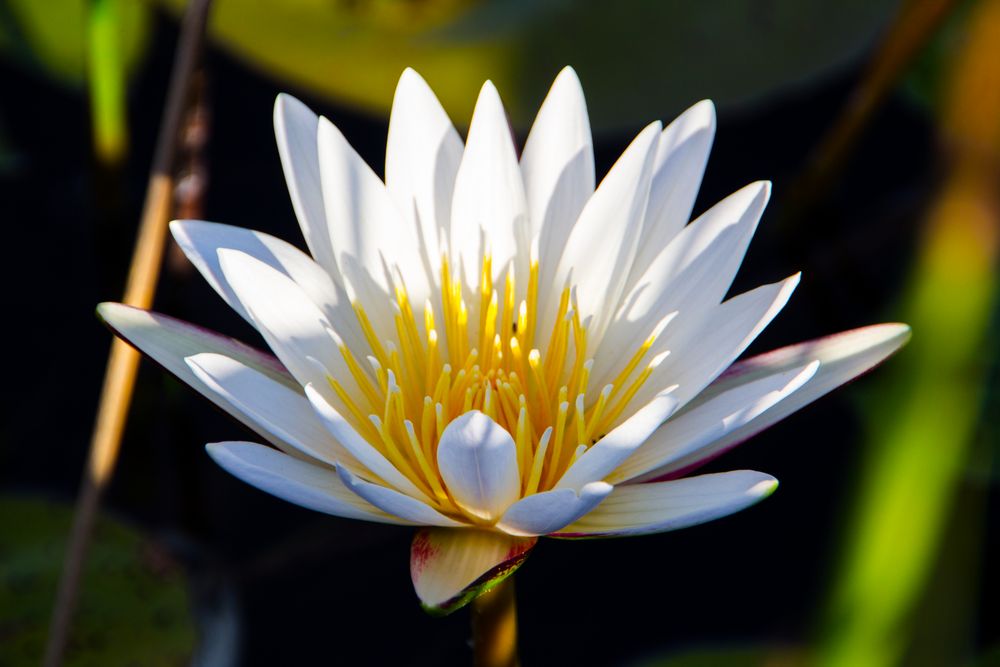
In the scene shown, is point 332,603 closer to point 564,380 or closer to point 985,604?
point 564,380

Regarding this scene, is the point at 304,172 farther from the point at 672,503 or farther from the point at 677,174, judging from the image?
the point at 672,503

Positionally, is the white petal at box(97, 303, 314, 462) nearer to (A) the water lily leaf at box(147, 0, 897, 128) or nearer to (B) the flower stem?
(B) the flower stem

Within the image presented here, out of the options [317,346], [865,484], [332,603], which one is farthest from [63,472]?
[865,484]

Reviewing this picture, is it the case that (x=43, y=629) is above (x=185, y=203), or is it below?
below

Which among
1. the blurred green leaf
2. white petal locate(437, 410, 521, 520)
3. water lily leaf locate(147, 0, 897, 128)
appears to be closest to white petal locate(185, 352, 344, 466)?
white petal locate(437, 410, 521, 520)

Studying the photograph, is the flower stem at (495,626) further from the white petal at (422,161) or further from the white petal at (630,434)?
the white petal at (422,161)

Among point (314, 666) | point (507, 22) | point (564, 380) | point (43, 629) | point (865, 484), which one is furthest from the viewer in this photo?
point (507, 22)

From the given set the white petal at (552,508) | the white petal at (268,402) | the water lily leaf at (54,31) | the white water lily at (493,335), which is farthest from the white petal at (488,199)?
the water lily leaf at (54,31)
